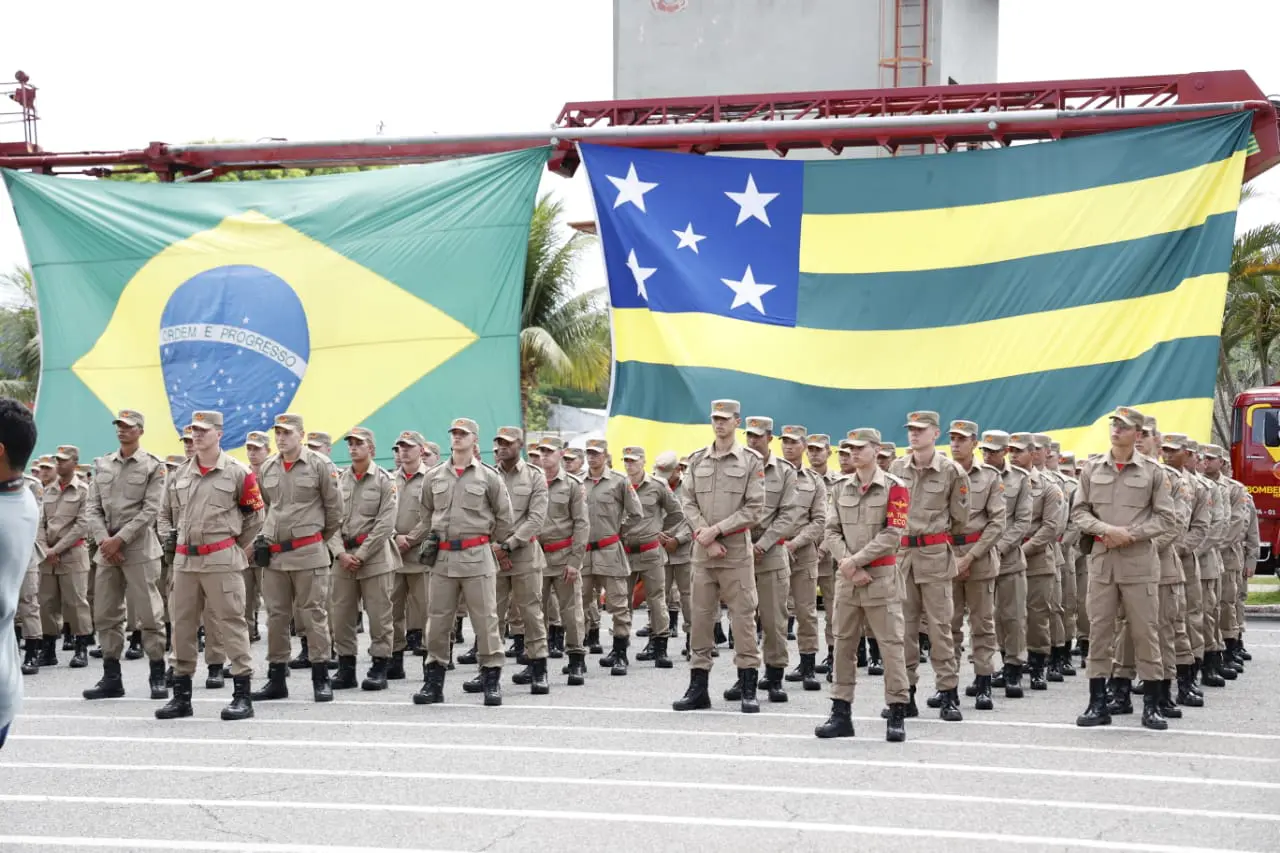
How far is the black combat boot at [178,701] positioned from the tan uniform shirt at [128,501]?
157cm

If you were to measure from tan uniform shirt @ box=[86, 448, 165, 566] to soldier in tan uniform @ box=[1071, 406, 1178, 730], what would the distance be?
6.66 meters

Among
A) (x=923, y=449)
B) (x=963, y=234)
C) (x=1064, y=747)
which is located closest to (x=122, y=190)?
(x=963, y=234)

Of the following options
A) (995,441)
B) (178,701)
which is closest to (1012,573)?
(995,441)

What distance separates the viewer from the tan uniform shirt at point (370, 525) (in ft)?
37.4

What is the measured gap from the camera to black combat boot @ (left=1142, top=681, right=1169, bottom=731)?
940cm

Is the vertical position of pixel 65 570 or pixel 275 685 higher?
pixel 65 570

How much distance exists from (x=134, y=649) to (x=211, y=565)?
4.66 m

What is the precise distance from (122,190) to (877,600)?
11044 millimetres

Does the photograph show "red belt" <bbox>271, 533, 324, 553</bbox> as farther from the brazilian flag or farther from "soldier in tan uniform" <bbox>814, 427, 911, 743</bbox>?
the brazilian flag

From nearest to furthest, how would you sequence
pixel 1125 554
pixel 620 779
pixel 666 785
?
pixel 666 785 < pixel 620 779 < pixel 1125 554

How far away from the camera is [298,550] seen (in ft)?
35.0

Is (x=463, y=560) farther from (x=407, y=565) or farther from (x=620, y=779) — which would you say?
(x=620, y=779)

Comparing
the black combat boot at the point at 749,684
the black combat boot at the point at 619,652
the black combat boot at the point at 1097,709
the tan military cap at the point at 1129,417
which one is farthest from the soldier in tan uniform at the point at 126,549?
the tan military cap at the point at 1129,417

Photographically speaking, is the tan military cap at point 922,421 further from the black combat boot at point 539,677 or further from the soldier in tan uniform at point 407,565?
the soldier in tan uniform at point 407,565
